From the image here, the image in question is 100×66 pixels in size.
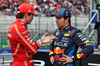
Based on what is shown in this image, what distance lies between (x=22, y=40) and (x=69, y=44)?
62cm

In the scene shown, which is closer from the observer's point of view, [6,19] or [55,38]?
[55,38]

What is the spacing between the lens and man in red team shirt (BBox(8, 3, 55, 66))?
2820 mm

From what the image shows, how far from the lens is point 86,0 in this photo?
2350 cm

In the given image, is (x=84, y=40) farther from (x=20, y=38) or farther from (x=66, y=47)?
(x=20, y=38)

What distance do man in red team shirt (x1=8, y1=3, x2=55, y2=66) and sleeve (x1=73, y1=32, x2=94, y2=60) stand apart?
38 centimetres

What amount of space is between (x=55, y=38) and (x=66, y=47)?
24cm

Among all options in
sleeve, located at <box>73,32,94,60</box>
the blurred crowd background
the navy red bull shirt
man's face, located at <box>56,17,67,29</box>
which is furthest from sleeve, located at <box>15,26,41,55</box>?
the blurred crowd background

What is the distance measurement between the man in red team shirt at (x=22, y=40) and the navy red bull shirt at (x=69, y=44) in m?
0.16

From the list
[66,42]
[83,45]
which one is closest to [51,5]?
[66,42]

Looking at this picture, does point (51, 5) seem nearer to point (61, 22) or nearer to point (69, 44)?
point (61, 22)

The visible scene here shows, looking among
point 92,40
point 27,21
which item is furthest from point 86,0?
point 27,21

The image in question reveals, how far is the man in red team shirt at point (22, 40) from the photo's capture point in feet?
9.25

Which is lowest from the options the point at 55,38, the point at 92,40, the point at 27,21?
the point at 92,40

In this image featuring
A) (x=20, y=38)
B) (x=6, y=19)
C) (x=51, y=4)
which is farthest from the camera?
(x=51, y=4)
